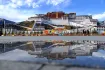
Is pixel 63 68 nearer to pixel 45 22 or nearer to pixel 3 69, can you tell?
pixel 3 69

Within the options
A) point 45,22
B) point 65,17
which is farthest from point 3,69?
point 65,17

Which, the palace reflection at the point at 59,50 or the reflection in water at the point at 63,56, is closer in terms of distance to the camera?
the reflection in water at the point at 63,56

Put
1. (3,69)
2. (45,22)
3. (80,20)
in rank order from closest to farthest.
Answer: (3,69) → (45,22) → (80,20)

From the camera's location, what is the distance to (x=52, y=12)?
297 ft

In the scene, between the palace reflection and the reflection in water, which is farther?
the palace reflection

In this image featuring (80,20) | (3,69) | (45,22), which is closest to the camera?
(3,69)

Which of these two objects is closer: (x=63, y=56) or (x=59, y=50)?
(x=63, y=56)

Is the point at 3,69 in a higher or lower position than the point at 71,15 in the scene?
lower

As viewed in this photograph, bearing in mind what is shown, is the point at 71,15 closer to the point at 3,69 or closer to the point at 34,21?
the point at 34,21

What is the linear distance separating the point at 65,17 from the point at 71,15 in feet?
11.2

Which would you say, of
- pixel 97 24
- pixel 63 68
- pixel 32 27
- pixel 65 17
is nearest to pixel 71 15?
pixel 65 17

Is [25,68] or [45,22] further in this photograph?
[45,22]

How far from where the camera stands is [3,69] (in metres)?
4.19

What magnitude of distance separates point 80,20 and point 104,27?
42.3 ft
